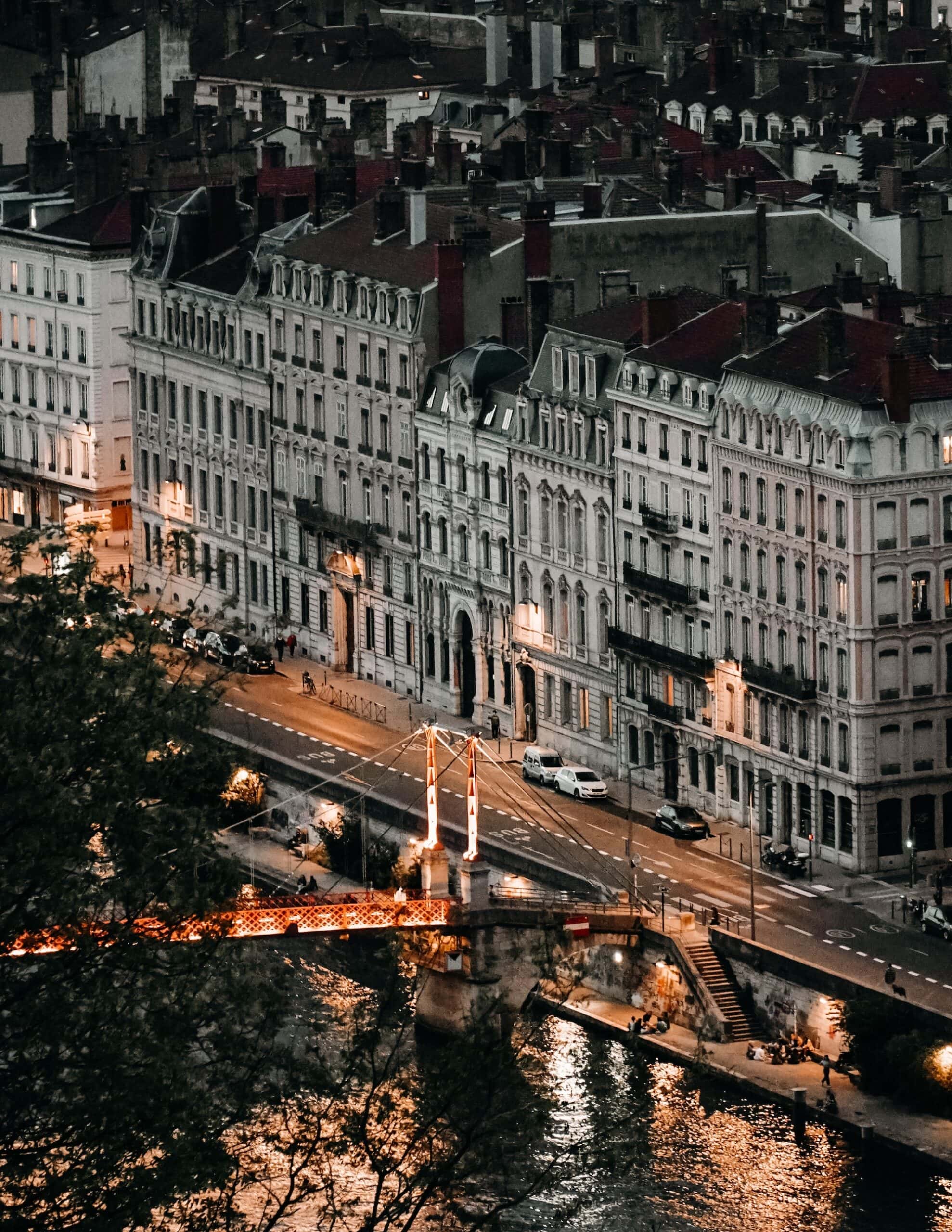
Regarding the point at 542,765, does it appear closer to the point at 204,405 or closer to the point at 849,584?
the point at 849,584

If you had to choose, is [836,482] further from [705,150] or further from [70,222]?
[70,222]

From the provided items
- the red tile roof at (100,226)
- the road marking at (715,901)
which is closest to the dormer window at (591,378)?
the road marking at (715,901)

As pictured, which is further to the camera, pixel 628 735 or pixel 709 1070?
pixel 628 735

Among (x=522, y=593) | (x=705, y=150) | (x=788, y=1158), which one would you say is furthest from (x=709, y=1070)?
(x=705, y=150)

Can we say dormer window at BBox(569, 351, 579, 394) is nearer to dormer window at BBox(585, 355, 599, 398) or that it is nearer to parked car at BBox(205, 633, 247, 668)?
dormer window at BBox(585, 355, 599, 398)

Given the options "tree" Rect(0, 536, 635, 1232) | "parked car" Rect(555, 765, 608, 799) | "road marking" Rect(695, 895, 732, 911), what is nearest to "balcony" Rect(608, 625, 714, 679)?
"parked car" Rect(555, 765, 608, 799)

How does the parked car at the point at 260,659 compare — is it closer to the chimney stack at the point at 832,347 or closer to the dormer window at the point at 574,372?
the dormer window at the point at 574,372
